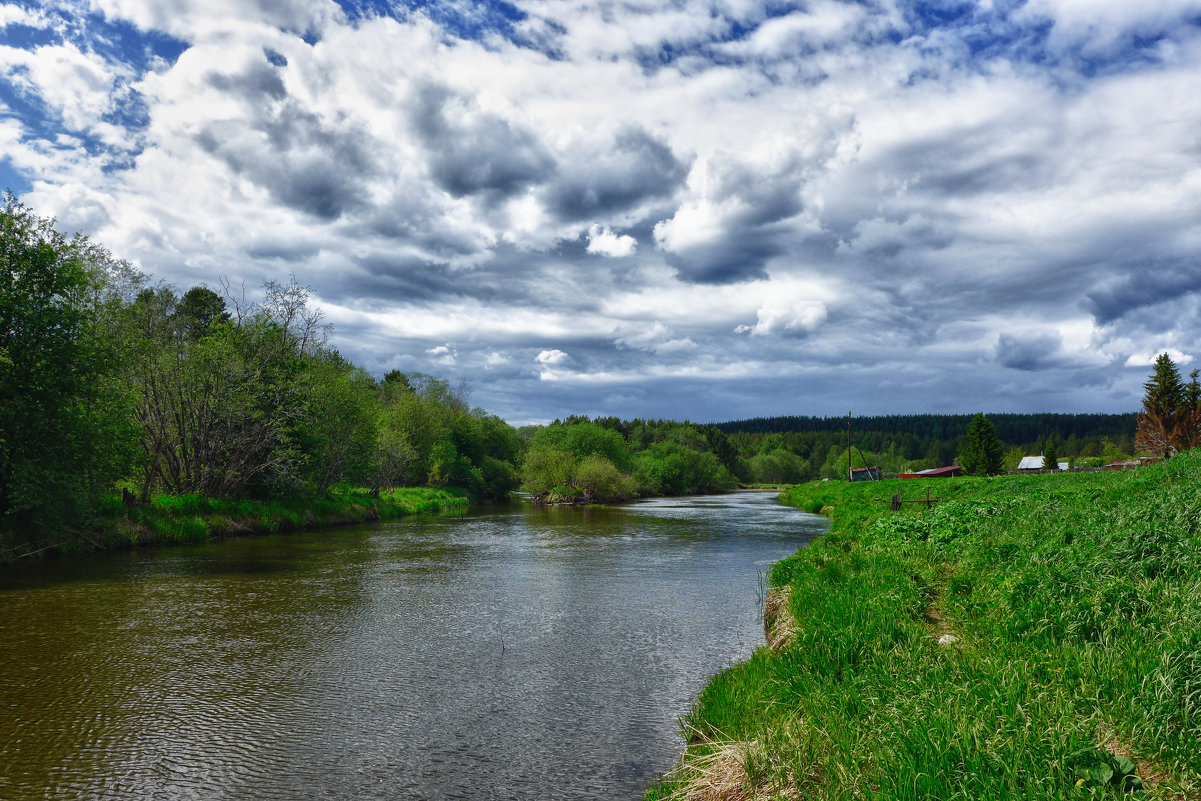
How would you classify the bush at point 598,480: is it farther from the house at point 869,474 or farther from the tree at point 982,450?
the tree at point 982,450

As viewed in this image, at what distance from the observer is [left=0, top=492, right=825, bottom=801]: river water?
7.50 metres

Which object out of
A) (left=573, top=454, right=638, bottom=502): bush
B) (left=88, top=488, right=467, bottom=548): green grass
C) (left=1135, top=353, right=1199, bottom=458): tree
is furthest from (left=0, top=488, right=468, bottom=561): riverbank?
(left=1135, top=353, right=1199, bottom=458): tree

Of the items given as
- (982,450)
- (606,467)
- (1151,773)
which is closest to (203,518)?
(1151,773)

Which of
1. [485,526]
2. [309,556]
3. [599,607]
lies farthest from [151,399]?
[599,607]

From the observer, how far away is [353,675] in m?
11.0

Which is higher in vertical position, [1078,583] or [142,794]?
[1078,583]

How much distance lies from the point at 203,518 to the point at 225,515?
1.54 meters

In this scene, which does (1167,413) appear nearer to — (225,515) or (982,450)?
(982,450)

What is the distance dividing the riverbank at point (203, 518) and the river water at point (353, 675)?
2318 mm

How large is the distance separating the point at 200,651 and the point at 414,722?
18.7ft

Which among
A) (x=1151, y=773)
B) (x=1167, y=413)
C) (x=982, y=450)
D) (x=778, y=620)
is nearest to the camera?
(x=1151, y=773)

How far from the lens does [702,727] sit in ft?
25.7

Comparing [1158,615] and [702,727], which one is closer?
[1158,615]

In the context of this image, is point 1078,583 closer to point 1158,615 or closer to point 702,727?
point 1158,615
